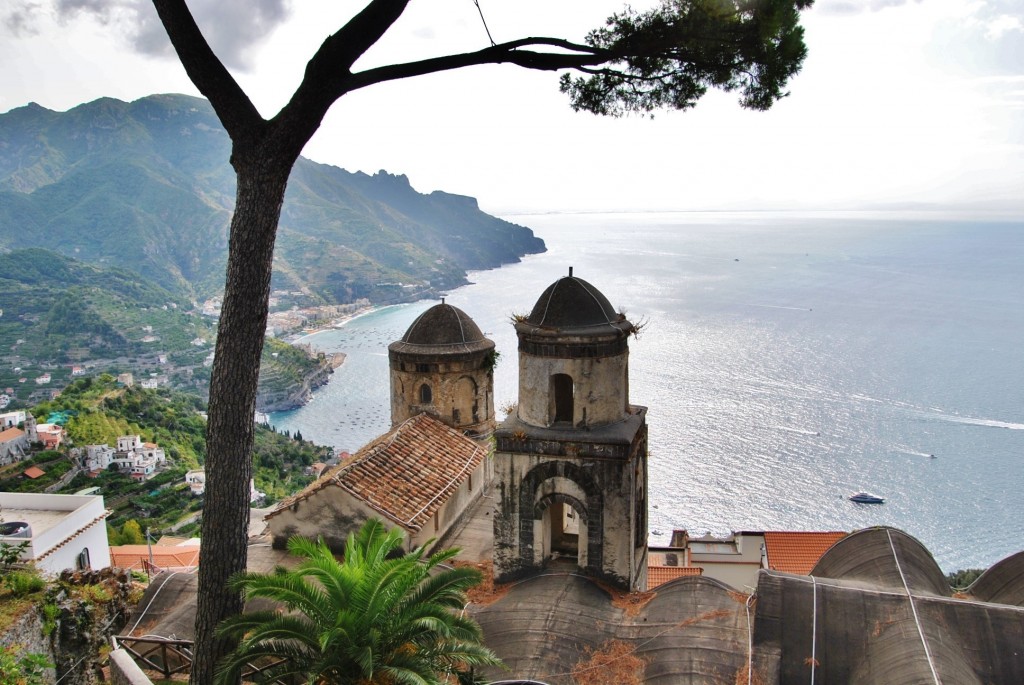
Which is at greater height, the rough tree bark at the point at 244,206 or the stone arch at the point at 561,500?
the rough tree bark at the point at 244,206

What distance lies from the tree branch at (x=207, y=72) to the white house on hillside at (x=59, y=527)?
59.5 feet

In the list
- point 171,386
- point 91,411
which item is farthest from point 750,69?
point 171,386

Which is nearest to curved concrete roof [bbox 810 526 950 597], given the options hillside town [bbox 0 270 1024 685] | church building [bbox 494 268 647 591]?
hillside town [bbox 0 270 1024 685]

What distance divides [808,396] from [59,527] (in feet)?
188

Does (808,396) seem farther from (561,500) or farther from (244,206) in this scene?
(244,206)

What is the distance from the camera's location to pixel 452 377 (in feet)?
54.1

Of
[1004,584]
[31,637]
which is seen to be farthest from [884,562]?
[31,637]

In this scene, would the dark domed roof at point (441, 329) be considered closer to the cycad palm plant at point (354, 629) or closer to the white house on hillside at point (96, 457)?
the cycad palm plant at point (354, 629)

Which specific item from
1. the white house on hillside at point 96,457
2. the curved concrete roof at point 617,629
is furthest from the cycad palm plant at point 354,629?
the white house on hillside at point 96,457

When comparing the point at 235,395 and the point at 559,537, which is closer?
the point at 235,395

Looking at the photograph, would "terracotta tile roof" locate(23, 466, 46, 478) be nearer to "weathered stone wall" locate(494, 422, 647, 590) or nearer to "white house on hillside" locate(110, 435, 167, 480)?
"white house on hillside" locate(110, 435, 167, 480)

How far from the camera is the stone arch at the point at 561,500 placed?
11773 millimetres

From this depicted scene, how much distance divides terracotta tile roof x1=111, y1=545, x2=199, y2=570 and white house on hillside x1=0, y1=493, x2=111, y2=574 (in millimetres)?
1545

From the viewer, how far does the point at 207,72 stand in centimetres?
724
